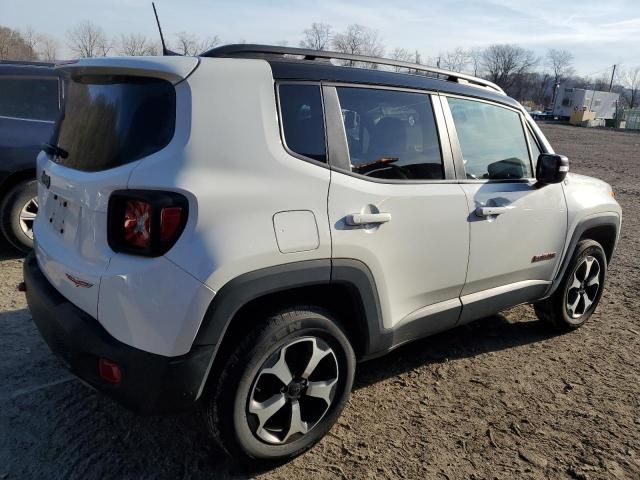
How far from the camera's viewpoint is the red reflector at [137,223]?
6.57 ft

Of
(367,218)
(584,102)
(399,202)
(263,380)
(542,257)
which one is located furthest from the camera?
(584,102)

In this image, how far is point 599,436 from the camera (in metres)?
2.85

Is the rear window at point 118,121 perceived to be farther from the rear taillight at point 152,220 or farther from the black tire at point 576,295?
the black tire at point 576,295

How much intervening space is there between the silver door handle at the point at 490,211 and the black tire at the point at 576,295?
114 centimetres

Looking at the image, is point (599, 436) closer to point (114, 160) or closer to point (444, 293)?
point (444, 293)

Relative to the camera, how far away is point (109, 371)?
211 centimetres

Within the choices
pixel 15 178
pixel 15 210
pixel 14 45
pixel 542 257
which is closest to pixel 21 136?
pixel 15 178

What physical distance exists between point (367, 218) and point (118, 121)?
1188 millimetres

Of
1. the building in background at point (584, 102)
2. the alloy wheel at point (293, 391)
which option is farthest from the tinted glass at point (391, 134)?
Result: the building in background at point (584, 102)

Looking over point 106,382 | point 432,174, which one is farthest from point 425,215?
point 106,382

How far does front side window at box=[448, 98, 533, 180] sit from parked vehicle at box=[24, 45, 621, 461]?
1.0 inches

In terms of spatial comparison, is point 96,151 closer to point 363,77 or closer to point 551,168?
point 363,77

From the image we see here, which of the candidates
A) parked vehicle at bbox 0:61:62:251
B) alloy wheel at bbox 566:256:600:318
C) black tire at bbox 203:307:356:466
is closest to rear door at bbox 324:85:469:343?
black tire at bbox 203:307:356:466

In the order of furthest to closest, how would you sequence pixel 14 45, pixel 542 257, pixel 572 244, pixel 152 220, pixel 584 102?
pixel 584 102, pixel 14 45, pixel 572 244, pixel 542 257, pixel 152 220
